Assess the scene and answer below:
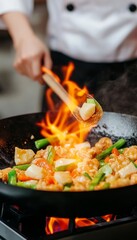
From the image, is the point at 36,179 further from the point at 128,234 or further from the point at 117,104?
the point at 117,104

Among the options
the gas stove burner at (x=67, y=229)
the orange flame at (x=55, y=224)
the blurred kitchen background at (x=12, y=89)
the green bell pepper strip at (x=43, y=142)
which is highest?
the green bell pepper strip at (x=43, y=142)

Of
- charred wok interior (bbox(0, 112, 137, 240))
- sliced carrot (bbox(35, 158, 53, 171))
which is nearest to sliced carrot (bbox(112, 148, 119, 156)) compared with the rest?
charred wok interior (bbox(0, 112, 137, 240))

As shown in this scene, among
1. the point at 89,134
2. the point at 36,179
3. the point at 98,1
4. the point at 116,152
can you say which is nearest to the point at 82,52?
the point at 98,1

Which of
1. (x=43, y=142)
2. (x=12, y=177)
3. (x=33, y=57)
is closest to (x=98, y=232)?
(x=12, y=177)

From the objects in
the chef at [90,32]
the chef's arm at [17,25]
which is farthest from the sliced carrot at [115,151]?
the chef's arm at [17,25]

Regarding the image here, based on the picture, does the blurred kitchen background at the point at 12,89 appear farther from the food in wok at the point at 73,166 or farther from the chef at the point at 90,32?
the food in wok at the point at 73,166
